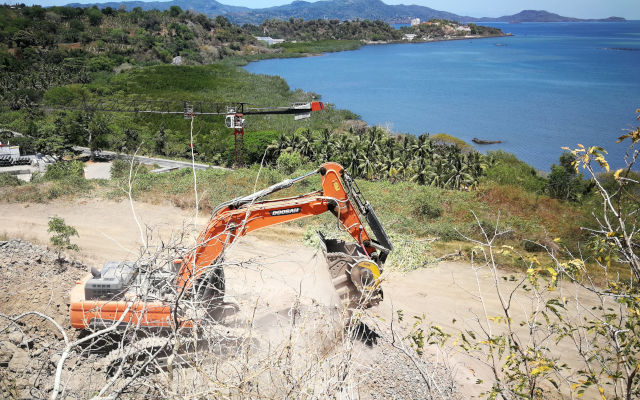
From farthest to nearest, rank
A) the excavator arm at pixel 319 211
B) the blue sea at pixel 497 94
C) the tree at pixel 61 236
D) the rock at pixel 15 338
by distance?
the blue sea at pixel 497 94
the tree at pixel 61 236
the excavator arm at pixel 319 211
the rock at pixel 15 338

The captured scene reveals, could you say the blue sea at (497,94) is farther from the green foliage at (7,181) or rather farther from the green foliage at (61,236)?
the green foliage at (7,181)

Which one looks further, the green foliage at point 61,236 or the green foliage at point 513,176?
the green foliage at point 513,176

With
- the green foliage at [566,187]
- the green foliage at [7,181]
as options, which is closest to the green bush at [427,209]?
the green foliage at [566,187]

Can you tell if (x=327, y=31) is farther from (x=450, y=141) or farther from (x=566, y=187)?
(x=566, y=187)

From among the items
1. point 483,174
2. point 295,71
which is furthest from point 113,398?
point 295,71

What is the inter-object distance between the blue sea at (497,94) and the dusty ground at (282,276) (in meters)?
20.3

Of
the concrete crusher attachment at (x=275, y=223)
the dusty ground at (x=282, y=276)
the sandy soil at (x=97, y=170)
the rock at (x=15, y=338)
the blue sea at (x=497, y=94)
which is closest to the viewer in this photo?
the rock at (x=15, y=338)

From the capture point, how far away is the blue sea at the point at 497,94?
1975 inches

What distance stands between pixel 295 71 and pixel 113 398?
9510cm

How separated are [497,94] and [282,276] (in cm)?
6973

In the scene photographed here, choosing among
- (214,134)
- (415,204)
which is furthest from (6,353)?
(214,134)

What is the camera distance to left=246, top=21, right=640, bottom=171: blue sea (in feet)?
165

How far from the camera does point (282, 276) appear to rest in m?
9.69

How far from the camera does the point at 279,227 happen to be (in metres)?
14.8
